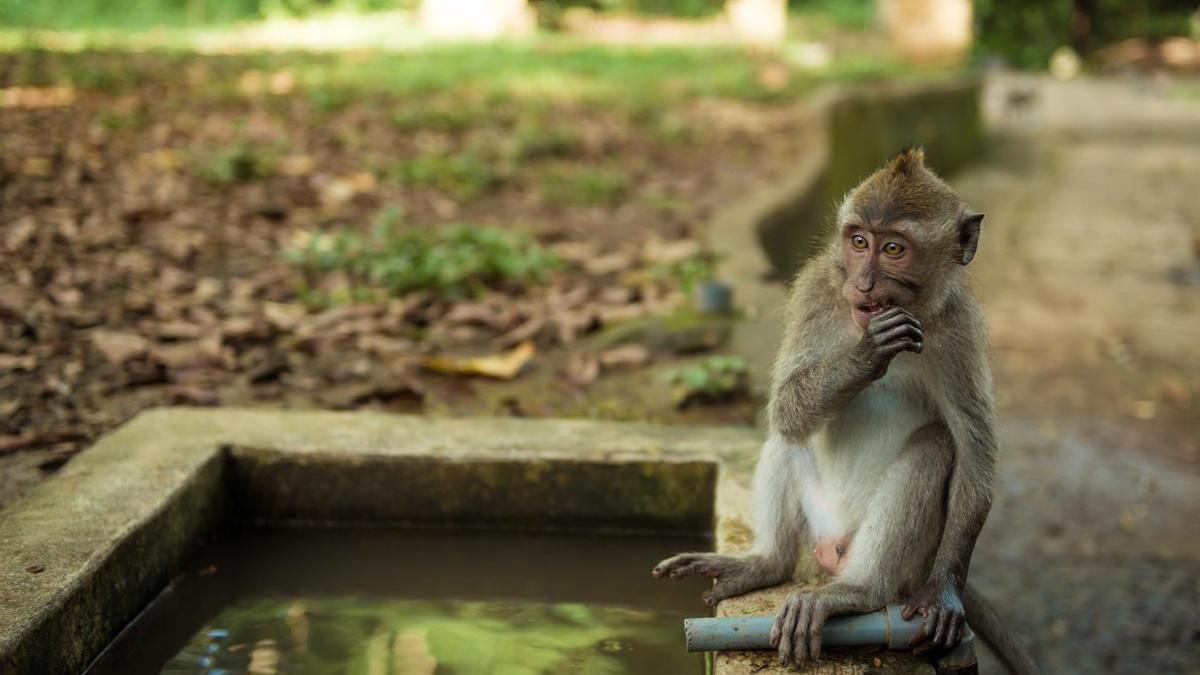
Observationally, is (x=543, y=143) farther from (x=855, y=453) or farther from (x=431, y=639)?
(x=855, y=453)

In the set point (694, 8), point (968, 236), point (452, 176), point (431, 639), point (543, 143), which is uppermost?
point (694, 8)

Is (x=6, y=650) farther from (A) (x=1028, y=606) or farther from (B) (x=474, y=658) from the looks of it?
(A) (x=1028, y=606)

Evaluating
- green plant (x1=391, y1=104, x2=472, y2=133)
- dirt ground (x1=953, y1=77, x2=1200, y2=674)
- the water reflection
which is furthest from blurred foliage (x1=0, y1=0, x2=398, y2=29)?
the water reflection

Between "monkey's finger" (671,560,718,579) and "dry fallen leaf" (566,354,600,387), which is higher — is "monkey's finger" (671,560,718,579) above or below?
below

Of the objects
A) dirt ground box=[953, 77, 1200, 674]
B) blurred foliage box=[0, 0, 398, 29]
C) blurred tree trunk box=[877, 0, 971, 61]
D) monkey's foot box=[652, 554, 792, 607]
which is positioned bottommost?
dirt ground box=[953, 77, 1200, 674]

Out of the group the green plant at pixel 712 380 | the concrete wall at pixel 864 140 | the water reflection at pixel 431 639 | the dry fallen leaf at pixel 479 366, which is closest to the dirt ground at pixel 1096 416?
the concrete wall at pixel 864 140

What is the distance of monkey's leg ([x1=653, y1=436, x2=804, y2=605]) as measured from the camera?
303 cm

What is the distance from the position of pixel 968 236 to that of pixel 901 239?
217 millimetres

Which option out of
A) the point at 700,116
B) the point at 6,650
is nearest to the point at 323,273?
the point at 6,650

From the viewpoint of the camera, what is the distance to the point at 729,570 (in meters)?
3.05

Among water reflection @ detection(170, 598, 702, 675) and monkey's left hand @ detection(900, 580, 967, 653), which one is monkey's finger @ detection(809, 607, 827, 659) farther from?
water reflection @ detection(170, 598, 702, 675)

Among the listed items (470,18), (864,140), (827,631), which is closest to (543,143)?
(864,140)

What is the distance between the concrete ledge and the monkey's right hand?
82 centimetres

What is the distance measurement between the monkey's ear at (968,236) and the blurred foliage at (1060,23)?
2804 cm
